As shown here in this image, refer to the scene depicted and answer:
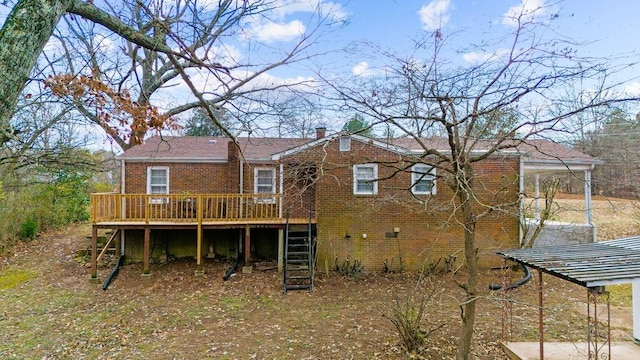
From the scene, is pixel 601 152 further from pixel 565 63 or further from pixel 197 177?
pixel 197 177

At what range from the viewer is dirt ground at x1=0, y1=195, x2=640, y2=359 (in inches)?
280

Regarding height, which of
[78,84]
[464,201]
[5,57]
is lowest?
[464,201]

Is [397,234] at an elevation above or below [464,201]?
below

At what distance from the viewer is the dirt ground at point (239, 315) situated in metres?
7.12

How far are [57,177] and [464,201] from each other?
18336 mm

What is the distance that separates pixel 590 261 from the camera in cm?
566

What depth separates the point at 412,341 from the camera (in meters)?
6.72

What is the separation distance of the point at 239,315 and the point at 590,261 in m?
7.13

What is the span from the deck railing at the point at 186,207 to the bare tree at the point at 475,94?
5756 millimetres

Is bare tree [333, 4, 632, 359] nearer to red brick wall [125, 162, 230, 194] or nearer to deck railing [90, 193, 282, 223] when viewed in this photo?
deck railing [90, 193, 282, 223]

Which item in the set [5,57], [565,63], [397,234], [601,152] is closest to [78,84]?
[5,57]

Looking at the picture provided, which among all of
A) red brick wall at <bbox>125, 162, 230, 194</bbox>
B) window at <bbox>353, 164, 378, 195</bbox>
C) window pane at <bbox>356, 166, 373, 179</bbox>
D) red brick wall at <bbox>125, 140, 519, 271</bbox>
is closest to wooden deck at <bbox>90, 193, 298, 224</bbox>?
red brick wall at <bbox>125, 162, 230, 194</bbox>

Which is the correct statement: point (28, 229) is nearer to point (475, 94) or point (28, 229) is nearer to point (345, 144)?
point (345, 144)

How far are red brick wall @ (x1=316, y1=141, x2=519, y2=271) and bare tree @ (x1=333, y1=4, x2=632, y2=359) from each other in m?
5.18
